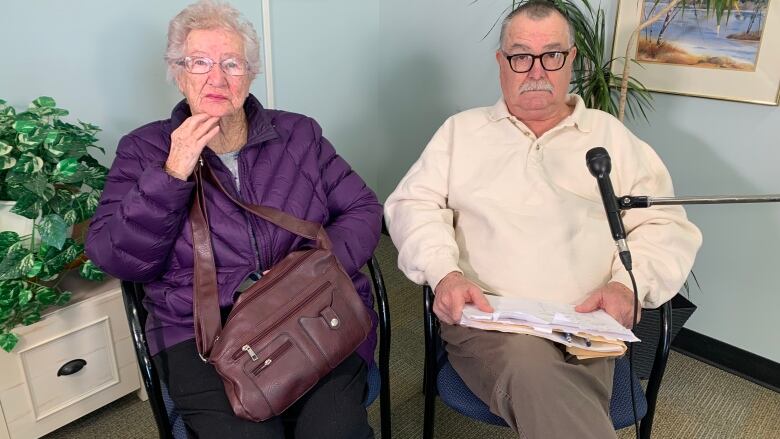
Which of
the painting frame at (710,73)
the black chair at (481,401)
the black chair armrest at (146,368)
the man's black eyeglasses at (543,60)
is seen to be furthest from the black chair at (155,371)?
the painting frame at (710,73)

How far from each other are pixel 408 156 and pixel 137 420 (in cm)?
186

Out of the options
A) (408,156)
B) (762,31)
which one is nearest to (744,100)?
(762,31)

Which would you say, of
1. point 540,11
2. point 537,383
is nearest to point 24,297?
point 537,383

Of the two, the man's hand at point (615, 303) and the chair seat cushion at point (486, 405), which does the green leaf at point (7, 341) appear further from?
the man's hand at point (615, 303)

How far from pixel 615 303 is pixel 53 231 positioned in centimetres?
143

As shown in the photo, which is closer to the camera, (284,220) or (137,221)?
(137,221)

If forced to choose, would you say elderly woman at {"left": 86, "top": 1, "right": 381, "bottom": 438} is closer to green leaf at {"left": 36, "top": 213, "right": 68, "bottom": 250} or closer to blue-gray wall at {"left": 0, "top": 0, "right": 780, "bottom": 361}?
green leaf at {"left": 36, "top": 213, "right": 68, "bottom": 250}

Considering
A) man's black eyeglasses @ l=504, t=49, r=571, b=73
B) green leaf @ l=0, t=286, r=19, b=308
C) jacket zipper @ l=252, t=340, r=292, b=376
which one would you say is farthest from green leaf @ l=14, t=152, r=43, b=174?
man's black eyeglasses @ l=504, t=49, r=571, b=73

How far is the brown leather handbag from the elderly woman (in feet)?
0.19

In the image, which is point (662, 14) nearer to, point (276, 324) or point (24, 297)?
point (276, 324)

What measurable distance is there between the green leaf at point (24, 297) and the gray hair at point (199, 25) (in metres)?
0.70

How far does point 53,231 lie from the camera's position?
1.51 metres

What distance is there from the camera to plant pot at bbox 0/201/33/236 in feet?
5.21

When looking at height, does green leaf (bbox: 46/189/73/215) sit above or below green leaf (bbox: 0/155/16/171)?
below
